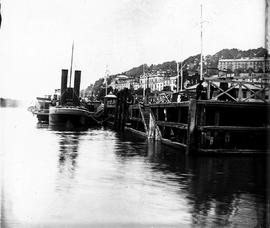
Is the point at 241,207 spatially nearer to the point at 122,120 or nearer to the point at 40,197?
the point at 40,197

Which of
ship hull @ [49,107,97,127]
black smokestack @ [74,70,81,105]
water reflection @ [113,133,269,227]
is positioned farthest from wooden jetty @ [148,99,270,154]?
black smokestack @ [74,70,81,105]

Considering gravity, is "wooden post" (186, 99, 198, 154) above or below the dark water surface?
above

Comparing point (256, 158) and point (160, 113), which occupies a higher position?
point (160, 113)

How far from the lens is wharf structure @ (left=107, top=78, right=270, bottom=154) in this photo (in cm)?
1473

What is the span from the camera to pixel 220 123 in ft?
56.5

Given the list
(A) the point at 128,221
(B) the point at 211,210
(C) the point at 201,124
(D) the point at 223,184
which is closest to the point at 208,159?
(C) the point at 201,124

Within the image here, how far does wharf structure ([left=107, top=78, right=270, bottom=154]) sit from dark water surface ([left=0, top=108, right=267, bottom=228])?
113cm

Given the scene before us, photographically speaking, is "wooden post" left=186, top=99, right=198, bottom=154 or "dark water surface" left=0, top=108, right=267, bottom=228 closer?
"dark water surface" left=0, top=108, right=267, bottom=228

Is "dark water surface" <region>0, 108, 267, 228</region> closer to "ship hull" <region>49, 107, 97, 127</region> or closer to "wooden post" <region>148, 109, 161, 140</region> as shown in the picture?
"wooden post" <region>148, 109, 161, 140</region>

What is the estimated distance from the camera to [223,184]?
9.98m

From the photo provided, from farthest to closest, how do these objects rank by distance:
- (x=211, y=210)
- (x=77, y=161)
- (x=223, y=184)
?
(x=77, y=161) < (x=223, y=184) < (x=211, y=210)

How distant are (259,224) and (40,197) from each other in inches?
169

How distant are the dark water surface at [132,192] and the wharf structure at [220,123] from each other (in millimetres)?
1127

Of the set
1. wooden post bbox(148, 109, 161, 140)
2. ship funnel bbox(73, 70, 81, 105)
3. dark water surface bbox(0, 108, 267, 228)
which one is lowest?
dark water surface bbox(0, 108, 267, 228)
